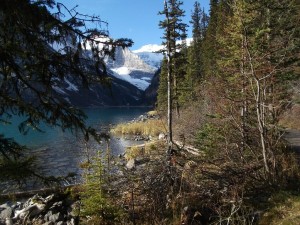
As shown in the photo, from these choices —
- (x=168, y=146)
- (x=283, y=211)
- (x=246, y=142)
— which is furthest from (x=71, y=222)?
(x=246, y=142)

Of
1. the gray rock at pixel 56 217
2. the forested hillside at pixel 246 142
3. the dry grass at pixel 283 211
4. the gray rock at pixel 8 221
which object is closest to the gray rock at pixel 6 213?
the gray rock at pixel 8 221

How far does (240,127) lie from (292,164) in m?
2.17

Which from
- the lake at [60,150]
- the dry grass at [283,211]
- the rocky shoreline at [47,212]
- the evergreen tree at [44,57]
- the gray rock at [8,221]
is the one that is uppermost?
the evergreen tree at [44,57]

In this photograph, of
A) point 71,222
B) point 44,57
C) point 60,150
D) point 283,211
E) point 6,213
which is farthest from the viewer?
point 60,150

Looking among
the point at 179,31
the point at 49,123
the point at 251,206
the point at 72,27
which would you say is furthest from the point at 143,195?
the point at 179,31

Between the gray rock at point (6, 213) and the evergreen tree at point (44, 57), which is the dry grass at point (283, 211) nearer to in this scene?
the evergreen tree at point (44, 57)

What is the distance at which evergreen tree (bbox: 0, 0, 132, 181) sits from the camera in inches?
193

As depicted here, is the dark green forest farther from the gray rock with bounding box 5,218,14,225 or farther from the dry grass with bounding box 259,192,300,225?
the gray rock with bounding box 5,218,14,225

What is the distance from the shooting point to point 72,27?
518cm

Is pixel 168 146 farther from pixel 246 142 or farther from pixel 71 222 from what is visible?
pixel 71 222

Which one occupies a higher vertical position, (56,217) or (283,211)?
(283,211)

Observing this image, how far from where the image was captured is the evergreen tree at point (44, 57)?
16.0 ft

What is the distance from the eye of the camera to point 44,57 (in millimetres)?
5289

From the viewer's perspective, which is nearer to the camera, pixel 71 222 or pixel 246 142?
pixel 71 222
